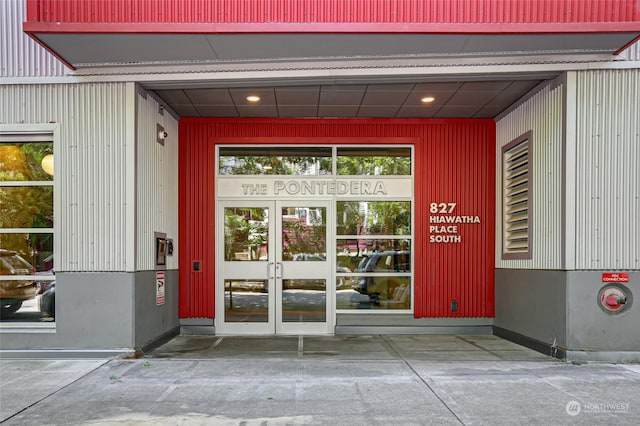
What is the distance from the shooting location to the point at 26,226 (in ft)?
24.4

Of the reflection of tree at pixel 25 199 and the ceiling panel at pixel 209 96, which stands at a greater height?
the ceiling panel at pixel 209 96

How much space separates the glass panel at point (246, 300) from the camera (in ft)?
30.7

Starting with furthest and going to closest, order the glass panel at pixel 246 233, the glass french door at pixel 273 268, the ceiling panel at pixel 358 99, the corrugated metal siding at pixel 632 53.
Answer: the glass panel at pixel 246 233, the glass french door at pixel 273 268, the ceiling panel at pixel 358 99, the corrugated metal siding at pixel 632 53

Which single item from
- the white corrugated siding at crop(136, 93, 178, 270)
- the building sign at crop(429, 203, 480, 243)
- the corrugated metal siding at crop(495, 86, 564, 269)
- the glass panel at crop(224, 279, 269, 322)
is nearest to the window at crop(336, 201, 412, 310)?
the building sign at crop(429, 203, 480, 243)

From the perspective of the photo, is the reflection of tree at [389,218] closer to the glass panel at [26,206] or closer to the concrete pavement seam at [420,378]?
the concrete pavement seam at [420,378]

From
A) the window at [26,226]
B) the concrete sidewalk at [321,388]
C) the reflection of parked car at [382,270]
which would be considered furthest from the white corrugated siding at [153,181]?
the reflection of parked car at [382,270]

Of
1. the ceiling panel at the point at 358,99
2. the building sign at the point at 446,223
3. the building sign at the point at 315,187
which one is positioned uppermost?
the ceiling panel at the point at 358,99

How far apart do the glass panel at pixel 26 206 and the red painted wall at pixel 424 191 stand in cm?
241

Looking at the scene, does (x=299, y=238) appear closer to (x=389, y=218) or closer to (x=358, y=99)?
(x=389, y=218)

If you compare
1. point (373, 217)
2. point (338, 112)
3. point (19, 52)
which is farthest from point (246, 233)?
point (19, 52)

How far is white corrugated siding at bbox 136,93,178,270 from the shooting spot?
7527 mm

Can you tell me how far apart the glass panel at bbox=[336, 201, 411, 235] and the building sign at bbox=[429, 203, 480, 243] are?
0.42 metres

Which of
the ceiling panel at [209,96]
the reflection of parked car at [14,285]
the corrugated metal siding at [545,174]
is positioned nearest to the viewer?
the corrugated metal siding at [545,174]

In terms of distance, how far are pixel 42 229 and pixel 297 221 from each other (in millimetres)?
3993
